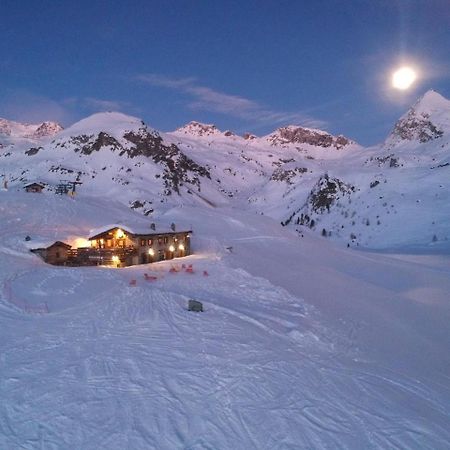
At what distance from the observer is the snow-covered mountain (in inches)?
2736

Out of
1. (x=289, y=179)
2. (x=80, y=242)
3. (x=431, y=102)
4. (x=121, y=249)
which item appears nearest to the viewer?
(x=121, y=249)

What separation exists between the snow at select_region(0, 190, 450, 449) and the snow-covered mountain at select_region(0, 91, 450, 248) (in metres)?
36.6

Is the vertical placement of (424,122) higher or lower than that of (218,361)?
higher

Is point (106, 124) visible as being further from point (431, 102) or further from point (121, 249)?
point (431, 102)

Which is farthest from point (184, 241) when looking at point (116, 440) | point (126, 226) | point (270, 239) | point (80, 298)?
point (116, 440)

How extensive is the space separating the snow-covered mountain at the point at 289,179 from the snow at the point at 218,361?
36.6 meters

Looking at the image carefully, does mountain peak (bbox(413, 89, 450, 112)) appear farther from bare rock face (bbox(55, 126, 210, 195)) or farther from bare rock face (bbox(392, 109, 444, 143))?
bare rock face (bbox(55, 126, 210, 195))

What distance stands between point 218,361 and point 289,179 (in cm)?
13588

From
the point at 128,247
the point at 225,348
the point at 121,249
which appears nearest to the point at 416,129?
the point at 128,247

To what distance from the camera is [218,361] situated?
15812mm

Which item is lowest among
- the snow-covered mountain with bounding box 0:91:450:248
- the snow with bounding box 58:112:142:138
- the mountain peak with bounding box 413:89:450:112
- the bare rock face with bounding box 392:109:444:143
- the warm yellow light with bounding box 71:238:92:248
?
the warm yellow light with bounding box 71:238:92:248

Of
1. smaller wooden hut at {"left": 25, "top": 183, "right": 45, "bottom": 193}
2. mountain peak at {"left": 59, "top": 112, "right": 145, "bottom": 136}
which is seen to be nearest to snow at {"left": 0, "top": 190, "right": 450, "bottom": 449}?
smaller wooden hut at {"left": 25, "top": 183, "right": 45, "bottom": 193}

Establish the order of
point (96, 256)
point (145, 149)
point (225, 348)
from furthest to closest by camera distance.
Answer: point (145, 149) → point (96, 256) → point (225, 348)

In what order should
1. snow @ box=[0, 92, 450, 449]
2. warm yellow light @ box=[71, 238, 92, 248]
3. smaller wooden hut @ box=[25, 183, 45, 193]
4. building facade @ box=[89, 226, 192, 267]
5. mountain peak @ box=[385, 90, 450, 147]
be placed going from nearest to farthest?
A: snow @ box=[0, 92, 450, 449]
building facade @ box=[89, 226, 192, 267]
warm yellow light @ box=[71, 238, 92, 248]
smaller wooden hut @ box=[25, 183, 45, 193]
mountain peak @ box=[385, 90, 450, 147]
